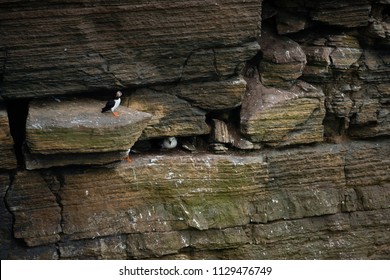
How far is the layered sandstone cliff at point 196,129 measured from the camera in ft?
36.6

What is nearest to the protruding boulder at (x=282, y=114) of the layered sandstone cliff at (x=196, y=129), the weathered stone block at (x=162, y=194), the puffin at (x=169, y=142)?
the layered sandstone cliff at (x=196, y=129)

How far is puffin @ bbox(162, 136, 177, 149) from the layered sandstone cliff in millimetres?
111

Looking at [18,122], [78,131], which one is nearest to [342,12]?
[78,131]

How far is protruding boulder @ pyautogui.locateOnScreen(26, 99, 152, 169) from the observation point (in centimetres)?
1109

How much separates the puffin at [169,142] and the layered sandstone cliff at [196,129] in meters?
0.11

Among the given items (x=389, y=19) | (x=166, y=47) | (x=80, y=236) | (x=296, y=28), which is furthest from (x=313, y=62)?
(x=80, y=236)

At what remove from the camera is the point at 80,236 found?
12172 millimetres

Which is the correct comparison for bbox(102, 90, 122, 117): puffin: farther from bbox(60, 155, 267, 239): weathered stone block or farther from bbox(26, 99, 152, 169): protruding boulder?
bbox(60, 155, 267, 239): weathered stone block

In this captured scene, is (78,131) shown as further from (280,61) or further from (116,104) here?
(280,61)

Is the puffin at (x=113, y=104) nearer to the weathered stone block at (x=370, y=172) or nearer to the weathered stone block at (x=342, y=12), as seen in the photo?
the weathered stone block at (x=342, y=12)

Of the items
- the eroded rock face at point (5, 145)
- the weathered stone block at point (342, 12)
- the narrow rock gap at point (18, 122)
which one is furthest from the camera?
the weathered stone block at point (342, 12)

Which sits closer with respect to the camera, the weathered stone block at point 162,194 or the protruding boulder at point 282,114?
the weathered stone block at point 162,194

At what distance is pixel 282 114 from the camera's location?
12.5 metres

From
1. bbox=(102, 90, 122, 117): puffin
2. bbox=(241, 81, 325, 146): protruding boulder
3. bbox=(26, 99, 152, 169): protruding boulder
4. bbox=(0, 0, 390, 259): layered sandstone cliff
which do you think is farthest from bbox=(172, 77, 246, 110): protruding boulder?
bbox=(102, 90, 122, 117): puffin
